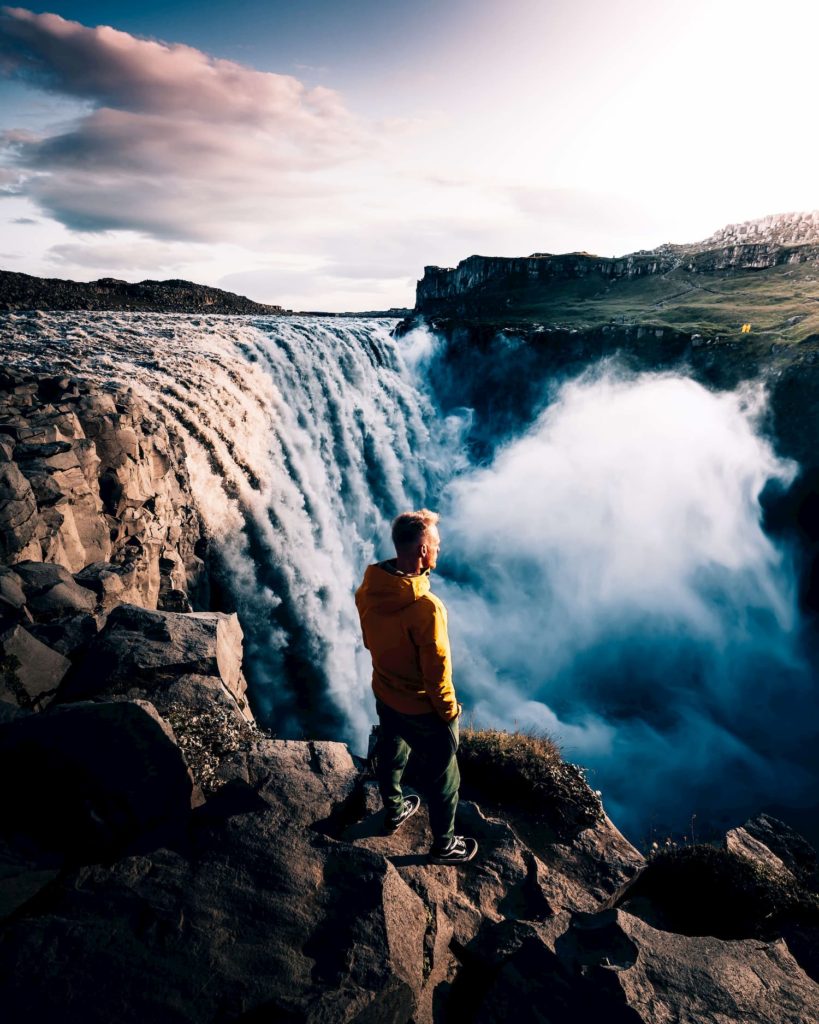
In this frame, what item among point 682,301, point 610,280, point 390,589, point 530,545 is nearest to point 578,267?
point 610,280

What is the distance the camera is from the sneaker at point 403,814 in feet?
16.3

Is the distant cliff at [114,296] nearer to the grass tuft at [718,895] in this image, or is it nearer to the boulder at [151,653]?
the boulder at [151,653]

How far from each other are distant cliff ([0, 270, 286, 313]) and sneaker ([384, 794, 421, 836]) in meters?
31.7

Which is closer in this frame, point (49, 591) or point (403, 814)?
point (403, 814)

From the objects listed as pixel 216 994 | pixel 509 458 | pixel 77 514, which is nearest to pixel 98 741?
pixel 216 994

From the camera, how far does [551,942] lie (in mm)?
3744

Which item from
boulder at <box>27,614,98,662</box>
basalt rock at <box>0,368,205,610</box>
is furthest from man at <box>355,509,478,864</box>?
basalt rock at <box>0,368,205,610</box>

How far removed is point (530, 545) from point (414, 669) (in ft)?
72.0

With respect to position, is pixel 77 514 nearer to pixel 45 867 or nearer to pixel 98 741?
pixel 98 741

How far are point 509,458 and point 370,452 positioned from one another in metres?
9.30

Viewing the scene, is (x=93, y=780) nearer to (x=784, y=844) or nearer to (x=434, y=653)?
(x=434, y=653)

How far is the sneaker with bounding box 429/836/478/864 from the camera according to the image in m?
4.74

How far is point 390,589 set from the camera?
13.1 ft

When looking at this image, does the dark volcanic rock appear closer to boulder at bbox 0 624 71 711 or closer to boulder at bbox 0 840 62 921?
boulder at bbox 0 624 71 711
